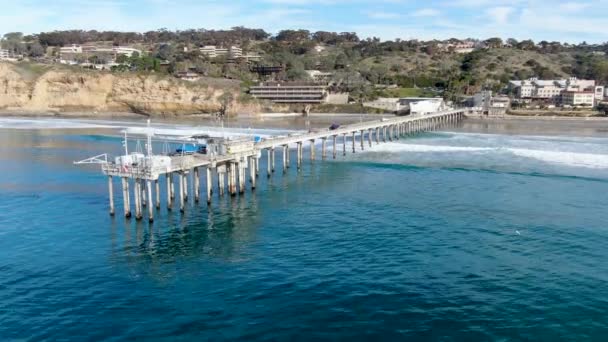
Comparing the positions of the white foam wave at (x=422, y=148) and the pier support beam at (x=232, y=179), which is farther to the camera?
the white foam wave at (x=422, y=148)

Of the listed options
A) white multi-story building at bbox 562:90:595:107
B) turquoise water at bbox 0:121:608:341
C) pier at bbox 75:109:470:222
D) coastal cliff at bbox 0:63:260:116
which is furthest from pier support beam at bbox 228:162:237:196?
white multi-story building at bbox 562:90:595:107

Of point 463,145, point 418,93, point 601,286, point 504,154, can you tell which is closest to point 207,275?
point 601,286

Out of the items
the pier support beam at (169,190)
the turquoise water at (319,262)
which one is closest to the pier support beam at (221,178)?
the turquoise water at (319,262)

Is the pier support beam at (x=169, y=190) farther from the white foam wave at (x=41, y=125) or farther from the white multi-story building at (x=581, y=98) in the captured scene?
the white multi-story building at (x=581, y=98)

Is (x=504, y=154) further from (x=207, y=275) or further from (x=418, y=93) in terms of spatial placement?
(x=418, y=93)

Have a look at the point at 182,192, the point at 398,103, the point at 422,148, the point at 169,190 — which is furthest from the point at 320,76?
the point at 182,192

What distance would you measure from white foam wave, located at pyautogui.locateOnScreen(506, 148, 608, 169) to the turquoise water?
888 centimetres

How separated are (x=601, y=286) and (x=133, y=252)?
913 inches

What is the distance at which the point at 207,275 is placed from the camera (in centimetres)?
2567

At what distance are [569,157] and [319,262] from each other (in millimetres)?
45931

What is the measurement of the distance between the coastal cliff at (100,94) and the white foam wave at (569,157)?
84.5 metres

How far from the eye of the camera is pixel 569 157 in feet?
203

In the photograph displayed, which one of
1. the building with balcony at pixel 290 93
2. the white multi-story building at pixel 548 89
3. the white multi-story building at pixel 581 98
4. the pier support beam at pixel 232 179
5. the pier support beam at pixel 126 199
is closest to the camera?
the pier support beam at pixel 126 199

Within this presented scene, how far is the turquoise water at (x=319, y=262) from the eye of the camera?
68.9 ft
